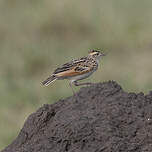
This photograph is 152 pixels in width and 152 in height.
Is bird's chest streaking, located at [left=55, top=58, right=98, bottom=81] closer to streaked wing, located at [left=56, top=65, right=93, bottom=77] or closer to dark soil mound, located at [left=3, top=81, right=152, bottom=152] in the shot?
streaked wing, located at [left=56, top=65, right=93, bottom=77]

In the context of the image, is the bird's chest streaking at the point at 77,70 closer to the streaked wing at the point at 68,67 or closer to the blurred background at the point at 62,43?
the streaked wing at the point at 68,67

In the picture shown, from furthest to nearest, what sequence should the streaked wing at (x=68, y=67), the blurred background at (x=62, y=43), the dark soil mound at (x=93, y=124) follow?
the blurred background at (x=62, y=43) < the streaked wing at (x=68, y=67) < the dark soil mound at (x=93, y=124)

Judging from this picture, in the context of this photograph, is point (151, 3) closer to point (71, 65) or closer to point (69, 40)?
point (69, 40)

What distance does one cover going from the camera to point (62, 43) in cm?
1862

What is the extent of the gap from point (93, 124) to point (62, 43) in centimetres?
1229

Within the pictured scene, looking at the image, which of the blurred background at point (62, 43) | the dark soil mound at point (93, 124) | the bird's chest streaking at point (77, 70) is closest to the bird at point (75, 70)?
the bird's chest streaking at point (77, 70)

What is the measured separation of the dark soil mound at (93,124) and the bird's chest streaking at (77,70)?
2.58m

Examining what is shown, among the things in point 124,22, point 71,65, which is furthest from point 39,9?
point 71,65

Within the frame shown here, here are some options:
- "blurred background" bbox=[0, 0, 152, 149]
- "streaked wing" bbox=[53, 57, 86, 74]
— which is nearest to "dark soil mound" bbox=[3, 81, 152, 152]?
"streaked wing" bbox=[53, 57, 86, 74]

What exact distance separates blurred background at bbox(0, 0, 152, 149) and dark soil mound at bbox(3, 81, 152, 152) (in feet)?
23.7

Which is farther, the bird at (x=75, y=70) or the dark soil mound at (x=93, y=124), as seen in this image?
the bird at (x=75, y=70)

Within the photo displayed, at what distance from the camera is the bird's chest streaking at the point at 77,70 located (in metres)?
9.53

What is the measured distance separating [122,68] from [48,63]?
5.90 ft

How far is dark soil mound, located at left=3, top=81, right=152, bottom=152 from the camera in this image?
20.5 feet
